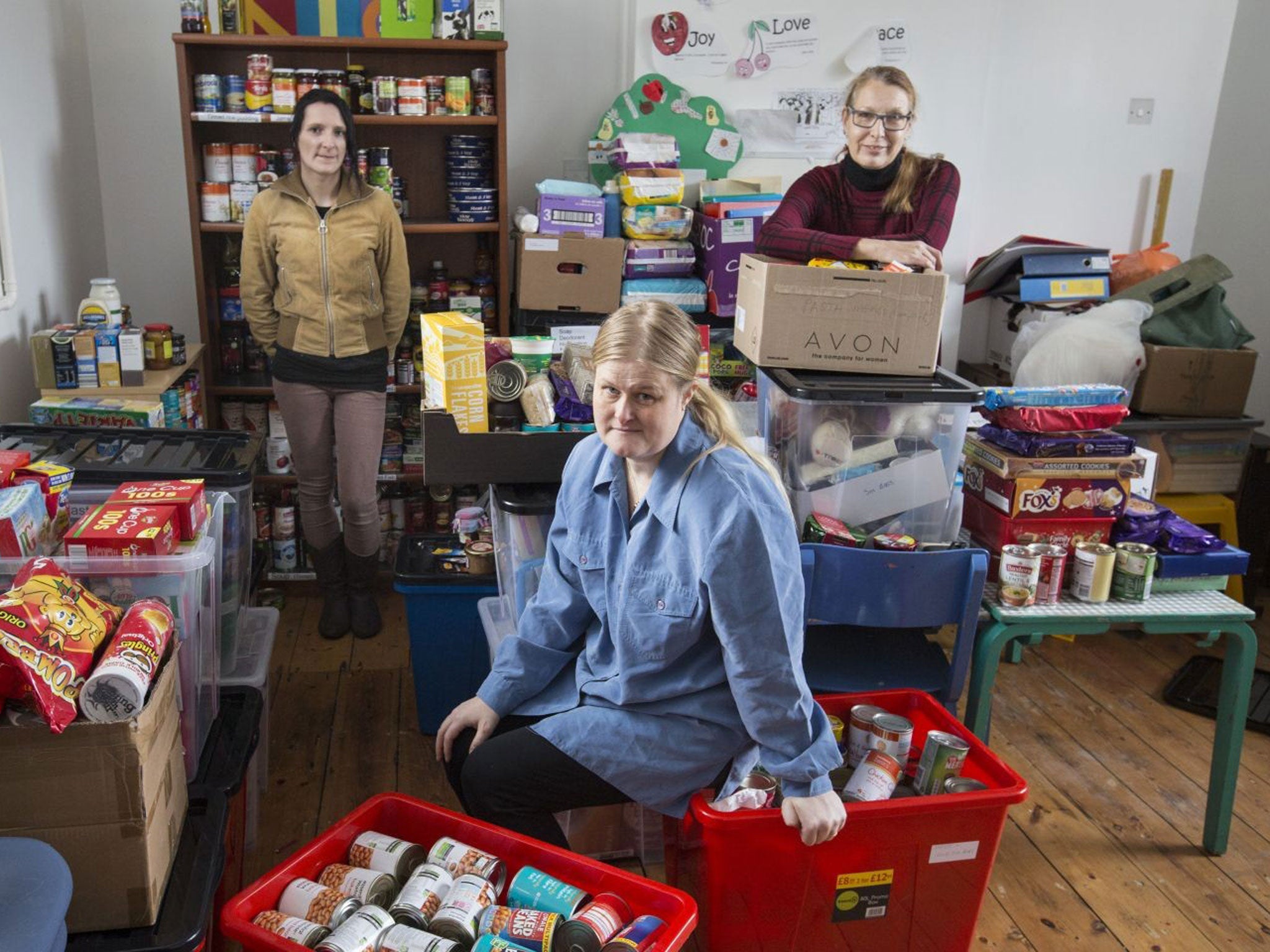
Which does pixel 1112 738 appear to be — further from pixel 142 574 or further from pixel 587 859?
pixel 142 574

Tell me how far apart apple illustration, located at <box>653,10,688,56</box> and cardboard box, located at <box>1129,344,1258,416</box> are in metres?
1.86

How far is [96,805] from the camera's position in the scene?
137 cm

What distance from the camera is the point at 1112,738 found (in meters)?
2.90

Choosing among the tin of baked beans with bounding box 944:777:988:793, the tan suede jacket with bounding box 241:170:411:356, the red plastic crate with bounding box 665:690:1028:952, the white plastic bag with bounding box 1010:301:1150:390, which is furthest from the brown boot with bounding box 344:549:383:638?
the white plastic bag with bounding box 1010:301:1150:390

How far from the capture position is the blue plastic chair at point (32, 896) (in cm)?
115

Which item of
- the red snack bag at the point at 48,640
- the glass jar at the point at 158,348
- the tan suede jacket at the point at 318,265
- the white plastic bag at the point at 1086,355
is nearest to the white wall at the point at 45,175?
the glass jar at the point at 158,348

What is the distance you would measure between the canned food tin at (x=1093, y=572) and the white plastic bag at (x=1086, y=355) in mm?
1327

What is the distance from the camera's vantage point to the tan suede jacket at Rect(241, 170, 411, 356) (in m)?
3.12

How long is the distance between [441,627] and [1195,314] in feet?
8.79

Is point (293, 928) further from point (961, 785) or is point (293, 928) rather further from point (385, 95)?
point (385, 95)

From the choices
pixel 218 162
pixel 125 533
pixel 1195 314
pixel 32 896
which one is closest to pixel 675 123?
pixel 218 162

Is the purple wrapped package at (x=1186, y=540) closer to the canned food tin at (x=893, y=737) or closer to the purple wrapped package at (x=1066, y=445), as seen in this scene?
the purple wrapped package at (x=1066, y=445)

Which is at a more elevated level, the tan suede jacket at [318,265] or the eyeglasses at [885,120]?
the eyeglasses at [885,120]

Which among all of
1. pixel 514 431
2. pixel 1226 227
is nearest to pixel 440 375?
pixel 514 431
